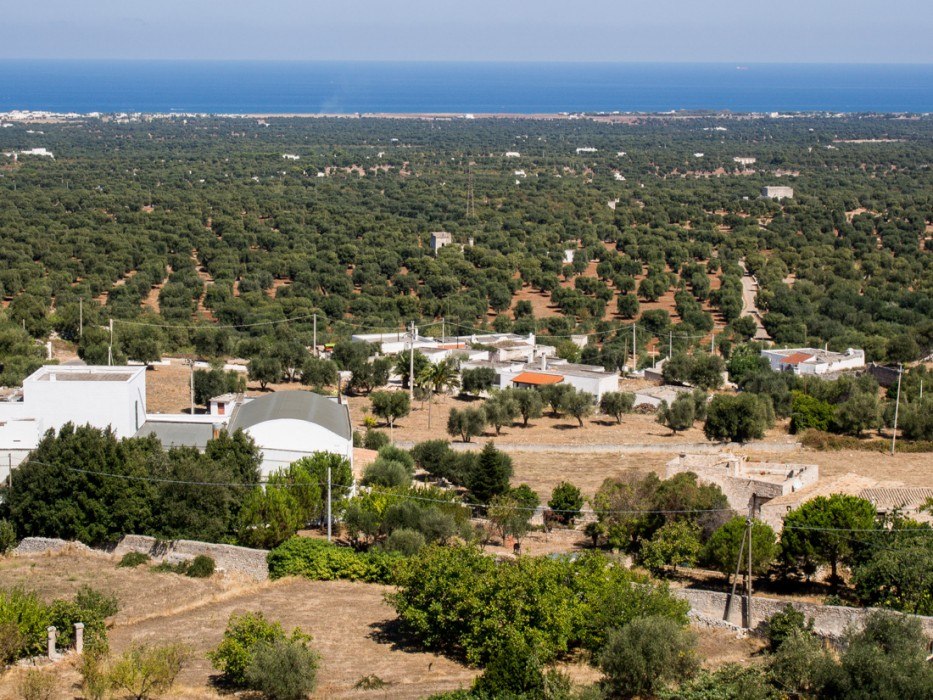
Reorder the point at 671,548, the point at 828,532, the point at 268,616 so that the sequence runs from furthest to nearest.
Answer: the point at 671,548 < the point at 828,532 < the point at 268,616

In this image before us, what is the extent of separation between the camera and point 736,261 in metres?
77.6

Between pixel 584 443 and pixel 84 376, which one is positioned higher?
pixel 84 376

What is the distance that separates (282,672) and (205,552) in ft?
23.2

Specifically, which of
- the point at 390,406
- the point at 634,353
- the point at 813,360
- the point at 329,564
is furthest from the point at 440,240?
the point at 329,564

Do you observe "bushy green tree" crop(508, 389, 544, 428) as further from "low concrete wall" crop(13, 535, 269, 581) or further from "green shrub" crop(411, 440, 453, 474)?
"low concrete wall" crop(13, 535, 269, 581)

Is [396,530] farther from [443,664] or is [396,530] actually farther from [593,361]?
[593,361]

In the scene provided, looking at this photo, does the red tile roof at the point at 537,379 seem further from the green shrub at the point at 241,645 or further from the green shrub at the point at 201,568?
the green shrub at the point at 241,645

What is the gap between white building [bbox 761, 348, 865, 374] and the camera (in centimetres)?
4700

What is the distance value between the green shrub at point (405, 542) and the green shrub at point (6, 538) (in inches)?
274

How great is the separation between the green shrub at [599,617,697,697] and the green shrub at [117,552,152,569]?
32.1 ft

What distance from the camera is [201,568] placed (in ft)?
78.7

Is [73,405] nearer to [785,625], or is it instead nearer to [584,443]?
[584,443]

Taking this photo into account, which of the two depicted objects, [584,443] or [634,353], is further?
[634,353]

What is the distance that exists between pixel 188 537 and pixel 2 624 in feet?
21.4
